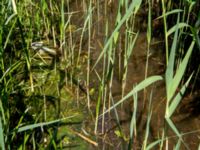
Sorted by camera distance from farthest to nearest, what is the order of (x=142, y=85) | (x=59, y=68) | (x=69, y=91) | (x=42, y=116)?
1. (x=59, y=68)
2. (x=69, y=91)
3. (x=42, y=116)
4. (x=142, y=85)

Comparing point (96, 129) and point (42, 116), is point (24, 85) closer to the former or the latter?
point (42, 116)

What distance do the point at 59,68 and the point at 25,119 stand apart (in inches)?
19.2

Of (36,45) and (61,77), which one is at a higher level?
(36,45)

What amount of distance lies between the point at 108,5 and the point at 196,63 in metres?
0.88

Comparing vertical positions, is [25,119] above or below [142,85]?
below

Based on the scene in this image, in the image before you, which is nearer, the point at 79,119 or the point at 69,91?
the point at 79,119

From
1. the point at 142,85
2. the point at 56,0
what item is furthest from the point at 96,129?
the point at 56,0

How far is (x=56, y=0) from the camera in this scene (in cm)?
265

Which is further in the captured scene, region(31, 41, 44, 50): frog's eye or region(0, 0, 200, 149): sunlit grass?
region(31, 41, 44, 50): frog's eye

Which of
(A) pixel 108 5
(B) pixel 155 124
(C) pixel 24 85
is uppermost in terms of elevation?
(A) pixel 108 5

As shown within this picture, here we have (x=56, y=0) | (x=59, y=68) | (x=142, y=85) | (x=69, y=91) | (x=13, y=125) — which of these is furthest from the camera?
(x=56, y=0)

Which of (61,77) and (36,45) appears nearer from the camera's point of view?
(61,77)

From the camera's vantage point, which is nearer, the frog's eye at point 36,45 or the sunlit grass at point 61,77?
the sunlit grass at point 61,77

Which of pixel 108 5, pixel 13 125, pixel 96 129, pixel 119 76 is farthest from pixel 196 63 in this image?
pixel 13 125
